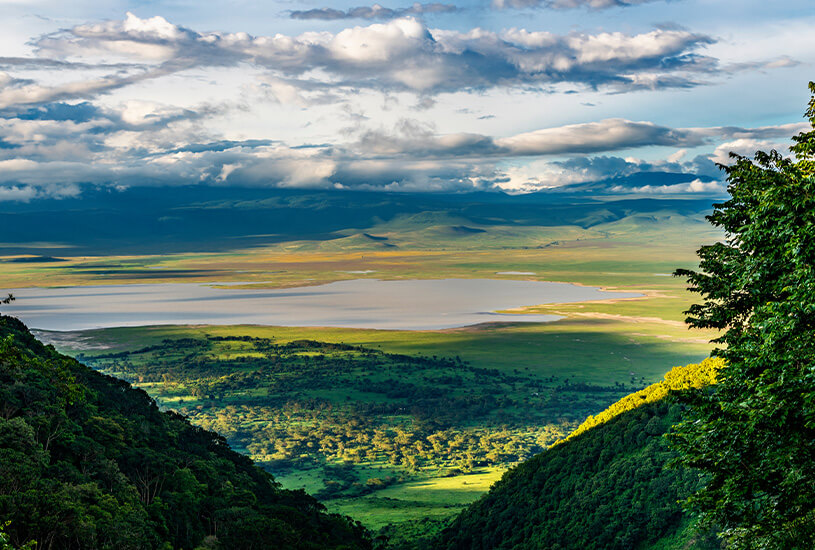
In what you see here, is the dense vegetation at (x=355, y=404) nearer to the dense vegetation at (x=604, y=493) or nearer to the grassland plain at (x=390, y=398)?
the grassland plain at (x=390, y=398)

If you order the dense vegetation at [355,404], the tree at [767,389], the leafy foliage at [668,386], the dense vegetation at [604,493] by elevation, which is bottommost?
the dense vegetation at [355,404]

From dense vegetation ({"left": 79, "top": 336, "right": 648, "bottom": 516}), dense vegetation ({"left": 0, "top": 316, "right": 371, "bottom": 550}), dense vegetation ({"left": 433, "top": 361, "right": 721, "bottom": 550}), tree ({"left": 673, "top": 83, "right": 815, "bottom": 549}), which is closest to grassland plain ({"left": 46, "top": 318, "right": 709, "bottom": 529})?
dense vegetation ({"left": 79, "top": 336, "right": 648, "bottom": 516})

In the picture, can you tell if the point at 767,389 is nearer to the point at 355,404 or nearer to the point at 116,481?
the point at 116,481

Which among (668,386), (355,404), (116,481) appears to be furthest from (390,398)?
(116,481)

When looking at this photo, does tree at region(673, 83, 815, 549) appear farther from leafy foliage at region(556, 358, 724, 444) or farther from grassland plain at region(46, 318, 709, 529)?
grassland plain at region(46, 318, 709, 529)

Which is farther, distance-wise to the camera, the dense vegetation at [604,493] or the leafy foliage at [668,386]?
the leafy foliage at [668,386]

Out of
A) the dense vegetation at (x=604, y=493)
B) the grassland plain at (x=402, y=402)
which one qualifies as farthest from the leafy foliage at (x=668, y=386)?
the grassland plain at (x=402, y=402)
